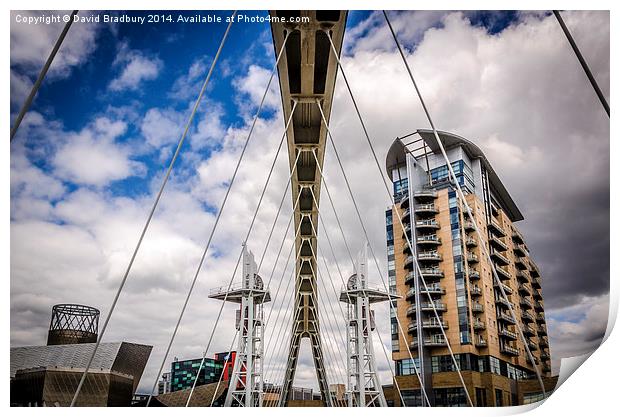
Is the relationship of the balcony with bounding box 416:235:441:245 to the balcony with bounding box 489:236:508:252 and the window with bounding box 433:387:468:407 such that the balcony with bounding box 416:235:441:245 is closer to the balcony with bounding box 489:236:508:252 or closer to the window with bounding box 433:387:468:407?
the balcony with bounding box 489:236:508:252

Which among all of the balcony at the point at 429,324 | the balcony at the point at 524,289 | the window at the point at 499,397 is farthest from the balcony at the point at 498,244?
the window at the point at 499,397

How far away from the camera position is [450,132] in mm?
38625

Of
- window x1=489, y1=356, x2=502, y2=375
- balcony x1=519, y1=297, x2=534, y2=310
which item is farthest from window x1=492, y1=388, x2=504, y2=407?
balcony x1=519, y1=297, x2=534, y2=310

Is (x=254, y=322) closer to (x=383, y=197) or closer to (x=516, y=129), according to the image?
(x=516, y=129)

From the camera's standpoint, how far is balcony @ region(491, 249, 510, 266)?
4272 centimetres

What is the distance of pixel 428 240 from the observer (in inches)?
1602

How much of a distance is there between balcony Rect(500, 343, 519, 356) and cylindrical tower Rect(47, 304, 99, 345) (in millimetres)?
29362

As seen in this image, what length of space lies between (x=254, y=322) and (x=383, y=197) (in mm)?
19002

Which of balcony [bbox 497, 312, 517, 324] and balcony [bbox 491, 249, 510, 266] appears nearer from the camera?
balcony [bbox 497, 312, 517, 324]

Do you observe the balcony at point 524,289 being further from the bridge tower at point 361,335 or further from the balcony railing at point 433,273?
the bridge tower at point 361,335

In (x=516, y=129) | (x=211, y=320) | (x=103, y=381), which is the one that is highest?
(x=516, y=129)

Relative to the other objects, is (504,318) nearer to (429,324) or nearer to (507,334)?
(507,334)

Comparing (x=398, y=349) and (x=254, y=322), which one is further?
(x=398, y=349)
